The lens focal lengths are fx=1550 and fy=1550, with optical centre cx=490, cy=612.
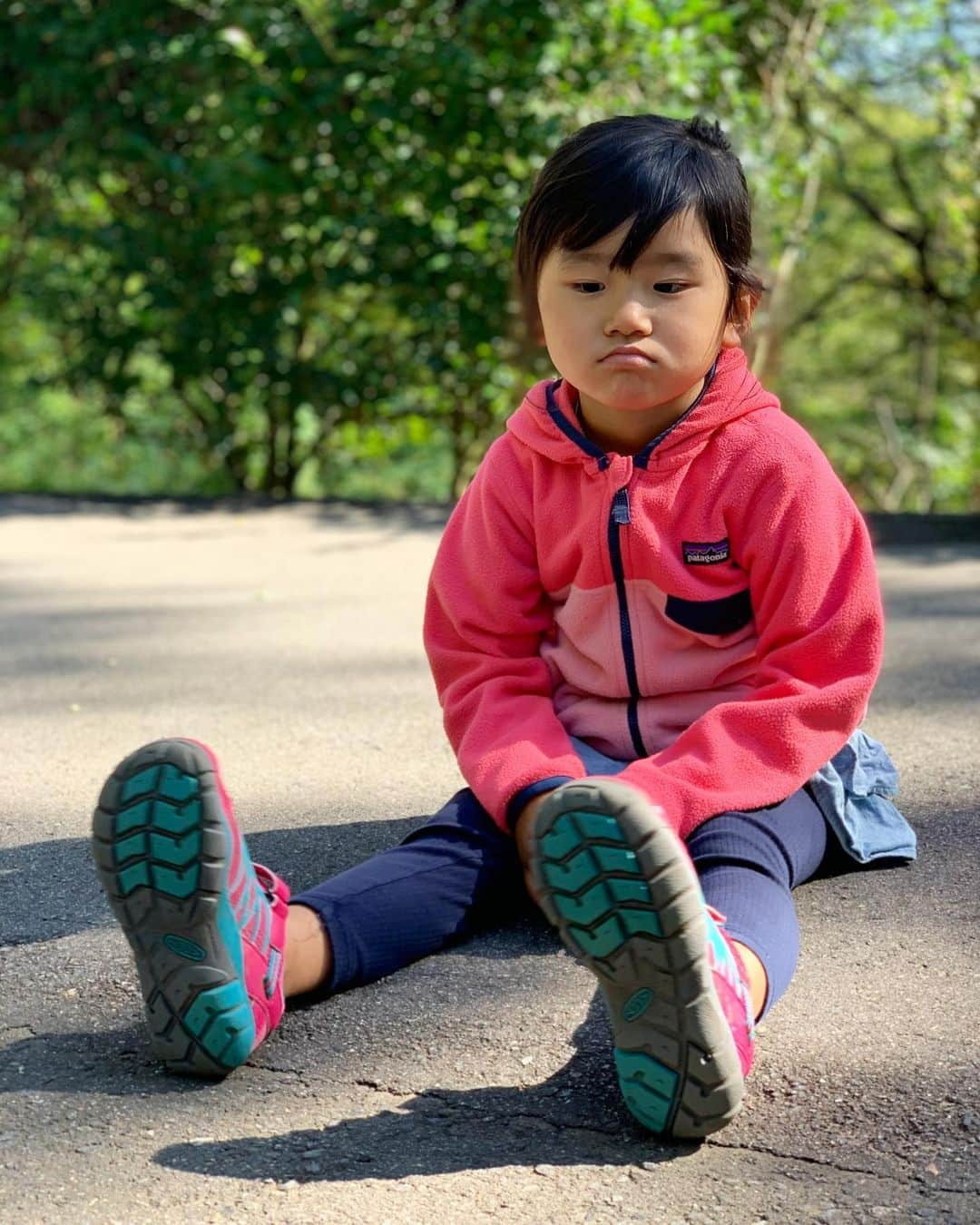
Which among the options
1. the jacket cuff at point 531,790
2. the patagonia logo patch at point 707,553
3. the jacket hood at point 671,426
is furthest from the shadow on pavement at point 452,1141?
the jacket hood at point 671,426

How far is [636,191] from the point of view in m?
1.85

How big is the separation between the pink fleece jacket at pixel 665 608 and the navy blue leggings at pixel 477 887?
48mm

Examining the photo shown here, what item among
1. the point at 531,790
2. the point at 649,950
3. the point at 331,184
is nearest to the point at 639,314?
the point at 531,790

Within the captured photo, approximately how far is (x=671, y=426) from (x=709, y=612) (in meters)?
0.25

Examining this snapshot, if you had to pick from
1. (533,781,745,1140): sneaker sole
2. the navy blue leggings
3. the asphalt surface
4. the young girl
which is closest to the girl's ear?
the young girl

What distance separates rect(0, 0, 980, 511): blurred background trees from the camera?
6.05 m

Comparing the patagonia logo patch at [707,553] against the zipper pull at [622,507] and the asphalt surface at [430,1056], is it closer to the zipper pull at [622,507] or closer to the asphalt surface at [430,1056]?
the zipper pull at [622,507]

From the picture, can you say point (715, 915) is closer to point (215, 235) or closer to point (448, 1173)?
point (448, 1173)

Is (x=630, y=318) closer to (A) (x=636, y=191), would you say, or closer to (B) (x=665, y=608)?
(A) (x=636, y=191)

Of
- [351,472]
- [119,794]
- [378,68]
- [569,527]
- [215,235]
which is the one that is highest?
[378,68]

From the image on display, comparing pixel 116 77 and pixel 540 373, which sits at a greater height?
pixel 116 77

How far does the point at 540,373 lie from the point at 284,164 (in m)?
1.37

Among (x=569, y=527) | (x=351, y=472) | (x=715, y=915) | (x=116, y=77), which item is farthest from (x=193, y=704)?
(x=351, y=472)

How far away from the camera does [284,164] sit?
642cm
